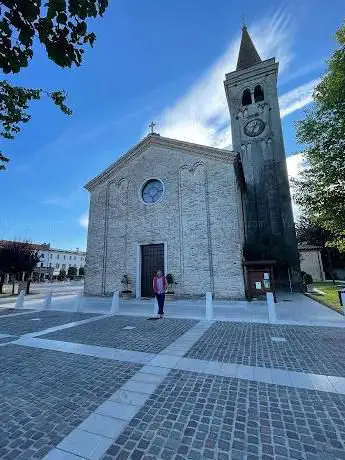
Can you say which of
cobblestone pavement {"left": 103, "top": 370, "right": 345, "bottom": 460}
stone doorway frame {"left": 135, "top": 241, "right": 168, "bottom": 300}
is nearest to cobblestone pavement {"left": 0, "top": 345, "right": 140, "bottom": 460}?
cobblestone pavement {"left": 103, "top": 370, "right": 345, "bottom": 460}

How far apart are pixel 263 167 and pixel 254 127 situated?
13.6 feet

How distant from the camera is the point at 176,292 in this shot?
50.2 ft

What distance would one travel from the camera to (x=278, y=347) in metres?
5.70

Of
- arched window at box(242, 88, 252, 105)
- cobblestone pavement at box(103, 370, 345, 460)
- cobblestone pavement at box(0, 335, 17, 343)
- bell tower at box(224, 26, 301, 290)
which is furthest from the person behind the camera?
arched window at box(242, 88, 252, 105)

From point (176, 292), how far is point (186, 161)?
894cm

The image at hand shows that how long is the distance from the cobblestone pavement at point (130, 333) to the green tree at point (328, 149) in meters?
12.2

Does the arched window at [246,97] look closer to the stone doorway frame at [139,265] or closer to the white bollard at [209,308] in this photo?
the stone doorway frame at [139,265]

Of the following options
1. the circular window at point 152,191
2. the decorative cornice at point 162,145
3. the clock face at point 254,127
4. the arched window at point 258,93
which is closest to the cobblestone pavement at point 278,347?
the decorative cornice at point 162,145

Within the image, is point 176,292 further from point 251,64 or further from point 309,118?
point 251,64

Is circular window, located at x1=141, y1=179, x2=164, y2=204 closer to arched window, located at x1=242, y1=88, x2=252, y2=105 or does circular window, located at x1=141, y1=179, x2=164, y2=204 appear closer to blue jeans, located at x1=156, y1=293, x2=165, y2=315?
blue jeans, located at x1=156, y1=293, x2=165, y2=315

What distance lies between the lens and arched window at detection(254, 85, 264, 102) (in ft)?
77.7

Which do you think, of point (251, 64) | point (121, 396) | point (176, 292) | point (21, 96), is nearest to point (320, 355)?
point (121, 396)

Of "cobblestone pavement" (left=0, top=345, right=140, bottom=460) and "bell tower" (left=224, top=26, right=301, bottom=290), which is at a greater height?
"bell tower" (left=224, top=26, right=301, bottom=290)

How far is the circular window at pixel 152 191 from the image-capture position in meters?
17.8
